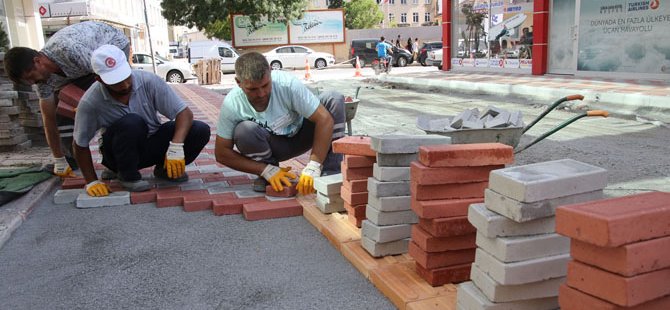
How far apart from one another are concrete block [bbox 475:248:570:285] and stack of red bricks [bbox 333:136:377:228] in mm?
1043

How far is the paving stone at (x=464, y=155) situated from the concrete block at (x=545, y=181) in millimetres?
275

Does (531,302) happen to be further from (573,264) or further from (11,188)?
(11,188)

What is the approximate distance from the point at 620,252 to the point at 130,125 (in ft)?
10.3

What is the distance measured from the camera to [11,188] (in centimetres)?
400

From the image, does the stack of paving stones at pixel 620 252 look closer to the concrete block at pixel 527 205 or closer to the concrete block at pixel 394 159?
the concrete block at pixel 527 205

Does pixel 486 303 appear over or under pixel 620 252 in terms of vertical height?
under

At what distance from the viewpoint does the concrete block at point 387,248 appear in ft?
8.27

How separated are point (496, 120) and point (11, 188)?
369 cm

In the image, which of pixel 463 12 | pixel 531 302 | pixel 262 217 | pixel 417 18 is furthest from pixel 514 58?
pixel 417 18

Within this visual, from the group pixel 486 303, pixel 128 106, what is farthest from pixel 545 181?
pixel 128 106

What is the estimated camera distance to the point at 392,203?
2.41 metres

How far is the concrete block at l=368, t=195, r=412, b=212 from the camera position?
7.91ft

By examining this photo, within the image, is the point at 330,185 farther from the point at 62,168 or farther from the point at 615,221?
the point at 62,168

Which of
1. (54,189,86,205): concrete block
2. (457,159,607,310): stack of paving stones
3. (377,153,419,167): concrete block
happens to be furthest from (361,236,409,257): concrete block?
(54,189,86,205): concrete block
